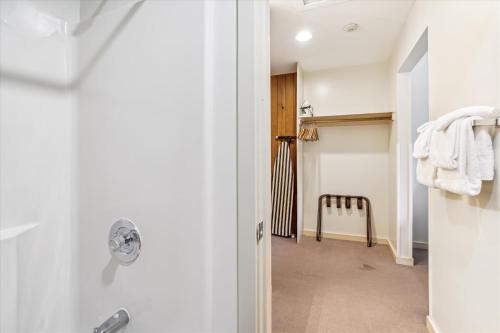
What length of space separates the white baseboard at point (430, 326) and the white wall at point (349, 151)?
1894mm

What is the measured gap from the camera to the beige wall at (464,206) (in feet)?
3.40

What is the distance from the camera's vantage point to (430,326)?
168 centimetres

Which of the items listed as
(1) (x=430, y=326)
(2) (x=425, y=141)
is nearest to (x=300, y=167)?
(2) (x=425, y=141)

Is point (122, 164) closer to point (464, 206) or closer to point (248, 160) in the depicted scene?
point (248, 160)

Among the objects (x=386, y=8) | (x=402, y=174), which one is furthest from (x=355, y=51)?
(x=402, y=174)

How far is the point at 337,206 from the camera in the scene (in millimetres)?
3715


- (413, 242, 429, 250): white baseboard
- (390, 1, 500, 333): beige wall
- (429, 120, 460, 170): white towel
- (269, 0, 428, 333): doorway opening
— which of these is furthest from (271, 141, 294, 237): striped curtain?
(429, 120, 460, 170): white towel

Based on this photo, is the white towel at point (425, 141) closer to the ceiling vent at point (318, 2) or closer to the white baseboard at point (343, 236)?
the ceiling vent at point (318, 2)

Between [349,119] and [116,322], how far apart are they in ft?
11.3

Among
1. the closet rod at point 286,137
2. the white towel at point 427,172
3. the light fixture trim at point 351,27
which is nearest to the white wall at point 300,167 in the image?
the closet rod at point 286,137

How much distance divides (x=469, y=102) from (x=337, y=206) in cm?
268

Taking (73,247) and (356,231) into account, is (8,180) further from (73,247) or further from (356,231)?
(356,231)

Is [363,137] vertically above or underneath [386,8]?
underneath

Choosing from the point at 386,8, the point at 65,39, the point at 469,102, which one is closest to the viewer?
the point at 65,39
